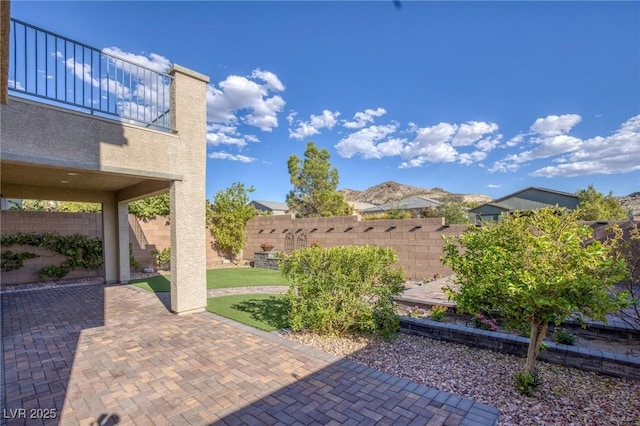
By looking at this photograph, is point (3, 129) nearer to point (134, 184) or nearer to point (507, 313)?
point (134, 184)

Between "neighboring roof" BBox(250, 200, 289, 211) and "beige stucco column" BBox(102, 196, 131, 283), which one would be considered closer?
"beige stucco column" BBox(102, 196, 131, 283)

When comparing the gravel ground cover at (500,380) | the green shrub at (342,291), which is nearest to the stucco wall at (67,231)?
the green shrub at (342,291)

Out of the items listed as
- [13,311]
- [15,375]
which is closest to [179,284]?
[15,375]

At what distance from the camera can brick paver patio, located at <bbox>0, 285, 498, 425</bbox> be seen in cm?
299

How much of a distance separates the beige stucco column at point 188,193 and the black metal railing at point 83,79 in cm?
42

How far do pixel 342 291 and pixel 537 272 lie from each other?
2.86m

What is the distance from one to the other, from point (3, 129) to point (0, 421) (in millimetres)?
4000

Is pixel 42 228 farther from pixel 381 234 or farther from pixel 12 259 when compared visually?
pixel 381 234

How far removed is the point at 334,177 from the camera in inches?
1201

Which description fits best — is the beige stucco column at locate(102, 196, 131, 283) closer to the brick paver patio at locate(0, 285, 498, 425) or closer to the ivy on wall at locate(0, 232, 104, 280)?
the ivy on wall at locate(0, 232, 104, 280)

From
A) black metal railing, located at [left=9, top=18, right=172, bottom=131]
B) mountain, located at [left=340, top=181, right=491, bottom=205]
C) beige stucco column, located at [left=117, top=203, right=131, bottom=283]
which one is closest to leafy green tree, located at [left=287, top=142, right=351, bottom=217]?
beige stucco column, located at [left=117, top=203, right=131, bottom=283]

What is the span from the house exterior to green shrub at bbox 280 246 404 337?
2944 millimetres

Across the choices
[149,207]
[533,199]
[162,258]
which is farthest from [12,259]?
[533,199]

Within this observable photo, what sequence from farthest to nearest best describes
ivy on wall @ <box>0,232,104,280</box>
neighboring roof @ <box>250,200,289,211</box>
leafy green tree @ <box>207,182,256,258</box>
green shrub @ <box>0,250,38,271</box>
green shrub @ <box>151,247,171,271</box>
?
neighboring roof @ <box>250,200,289,211</box> → leafy green tree @ <box>207,182,256,258</box> → green shrub @ <box>151,247,171,271</box> → ivy on wall @ <box>0,232,104,280</box> → green shrub @ <box>0,250,38,271</box>
